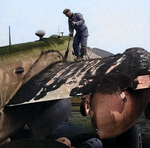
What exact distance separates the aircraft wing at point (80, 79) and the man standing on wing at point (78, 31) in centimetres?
181

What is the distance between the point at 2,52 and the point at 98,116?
9.05ft

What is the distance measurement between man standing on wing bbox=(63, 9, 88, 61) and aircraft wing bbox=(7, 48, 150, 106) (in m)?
1.81

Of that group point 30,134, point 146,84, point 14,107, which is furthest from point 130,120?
point 30,134

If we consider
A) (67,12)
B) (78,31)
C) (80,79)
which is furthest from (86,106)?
(78,31)

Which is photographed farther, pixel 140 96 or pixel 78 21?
pixel 78 21

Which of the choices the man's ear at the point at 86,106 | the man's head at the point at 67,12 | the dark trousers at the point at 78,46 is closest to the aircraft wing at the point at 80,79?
the man's ear at the point at 86,106

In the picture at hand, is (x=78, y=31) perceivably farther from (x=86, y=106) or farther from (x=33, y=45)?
(x=86, y=106)

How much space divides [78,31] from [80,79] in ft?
10.8

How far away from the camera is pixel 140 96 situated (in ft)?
14.1

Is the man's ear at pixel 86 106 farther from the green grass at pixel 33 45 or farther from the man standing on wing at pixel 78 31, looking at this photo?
the man standing on wing at pixel 78 31

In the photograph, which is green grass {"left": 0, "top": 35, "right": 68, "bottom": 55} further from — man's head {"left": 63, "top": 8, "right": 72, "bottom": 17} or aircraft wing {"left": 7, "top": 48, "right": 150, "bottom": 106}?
man's head {"left": 63, "top": 8, "right": 72, "bottom": 17}

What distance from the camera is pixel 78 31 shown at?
7500mm

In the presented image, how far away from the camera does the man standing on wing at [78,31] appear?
277 inches

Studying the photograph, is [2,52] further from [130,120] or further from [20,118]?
[130,120]
